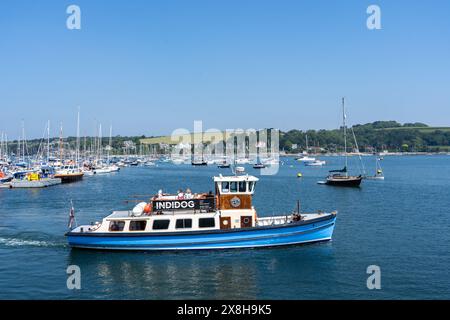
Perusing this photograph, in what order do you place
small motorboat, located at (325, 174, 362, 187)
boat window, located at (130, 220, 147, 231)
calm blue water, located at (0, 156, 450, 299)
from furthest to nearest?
small motorboat, located at (325, 174, 362, 187), boat window, located at (130, 220, 147, 231), calm blue water, located at (0, 156, 450, 299)

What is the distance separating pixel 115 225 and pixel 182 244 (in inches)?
217

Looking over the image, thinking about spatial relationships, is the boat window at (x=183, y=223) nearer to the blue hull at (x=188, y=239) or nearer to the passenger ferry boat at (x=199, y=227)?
the passenger ferry boat at (x=199, y=227)

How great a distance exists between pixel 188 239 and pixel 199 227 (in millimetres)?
1252

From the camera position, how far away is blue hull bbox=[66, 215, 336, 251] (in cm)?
3441

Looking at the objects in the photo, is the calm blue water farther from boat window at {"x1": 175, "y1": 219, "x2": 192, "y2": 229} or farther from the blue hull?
boat window at {"x1": 175, "y1": 219, "x2": 192, "y2": 229}

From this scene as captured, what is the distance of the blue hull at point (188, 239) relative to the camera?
34.4 metres

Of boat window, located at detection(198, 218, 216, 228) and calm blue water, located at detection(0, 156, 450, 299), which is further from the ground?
boat window, located at detection(198, 218, 216, 228)

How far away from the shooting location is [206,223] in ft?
115

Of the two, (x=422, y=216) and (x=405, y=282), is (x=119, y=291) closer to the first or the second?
(x=405, y=282)

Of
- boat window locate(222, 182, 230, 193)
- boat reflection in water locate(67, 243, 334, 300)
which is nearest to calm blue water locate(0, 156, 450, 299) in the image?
boat reflection in water locate(67, 243, 334, 300)

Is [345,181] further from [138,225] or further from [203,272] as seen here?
[203,272]

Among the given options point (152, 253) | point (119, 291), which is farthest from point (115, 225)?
point (119, 291)

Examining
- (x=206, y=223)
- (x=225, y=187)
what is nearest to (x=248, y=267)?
(x=206, y=223)
